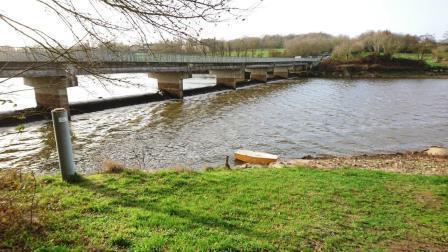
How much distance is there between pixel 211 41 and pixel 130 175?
16.5ft

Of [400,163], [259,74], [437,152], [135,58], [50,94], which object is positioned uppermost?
[135,58]

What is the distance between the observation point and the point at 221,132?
85.9 feet

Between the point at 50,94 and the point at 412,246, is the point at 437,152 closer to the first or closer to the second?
the point at 412,246

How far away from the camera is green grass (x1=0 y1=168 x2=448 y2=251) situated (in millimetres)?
5566

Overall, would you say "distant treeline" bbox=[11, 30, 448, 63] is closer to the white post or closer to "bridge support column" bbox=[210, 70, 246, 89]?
"bridge support column" bbox=[210, 70, 246, 89]

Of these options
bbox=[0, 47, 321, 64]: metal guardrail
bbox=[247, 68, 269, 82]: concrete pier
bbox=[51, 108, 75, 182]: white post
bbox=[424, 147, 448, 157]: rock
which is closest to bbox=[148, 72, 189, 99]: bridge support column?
bbox=[0, 47, 321, 64]: metal guardrail

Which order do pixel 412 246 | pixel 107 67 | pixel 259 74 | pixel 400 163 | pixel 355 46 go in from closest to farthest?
pixel 412 246, pixel 107 67, pixel 400 163, pixel 259 74, pixel 355 46

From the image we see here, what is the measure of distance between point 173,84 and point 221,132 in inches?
886

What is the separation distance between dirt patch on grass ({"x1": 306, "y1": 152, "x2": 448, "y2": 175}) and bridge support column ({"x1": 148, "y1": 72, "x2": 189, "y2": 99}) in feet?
102

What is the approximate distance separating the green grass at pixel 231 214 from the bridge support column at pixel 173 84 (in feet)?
121

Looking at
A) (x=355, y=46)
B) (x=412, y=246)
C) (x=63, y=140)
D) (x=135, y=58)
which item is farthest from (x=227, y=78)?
(x=355, y=46)

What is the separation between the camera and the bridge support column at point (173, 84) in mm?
46250

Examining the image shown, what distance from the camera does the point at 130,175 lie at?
953 cm

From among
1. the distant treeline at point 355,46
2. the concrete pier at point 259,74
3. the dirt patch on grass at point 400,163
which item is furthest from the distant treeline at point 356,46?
the dirt patch on grass at point 400,163
